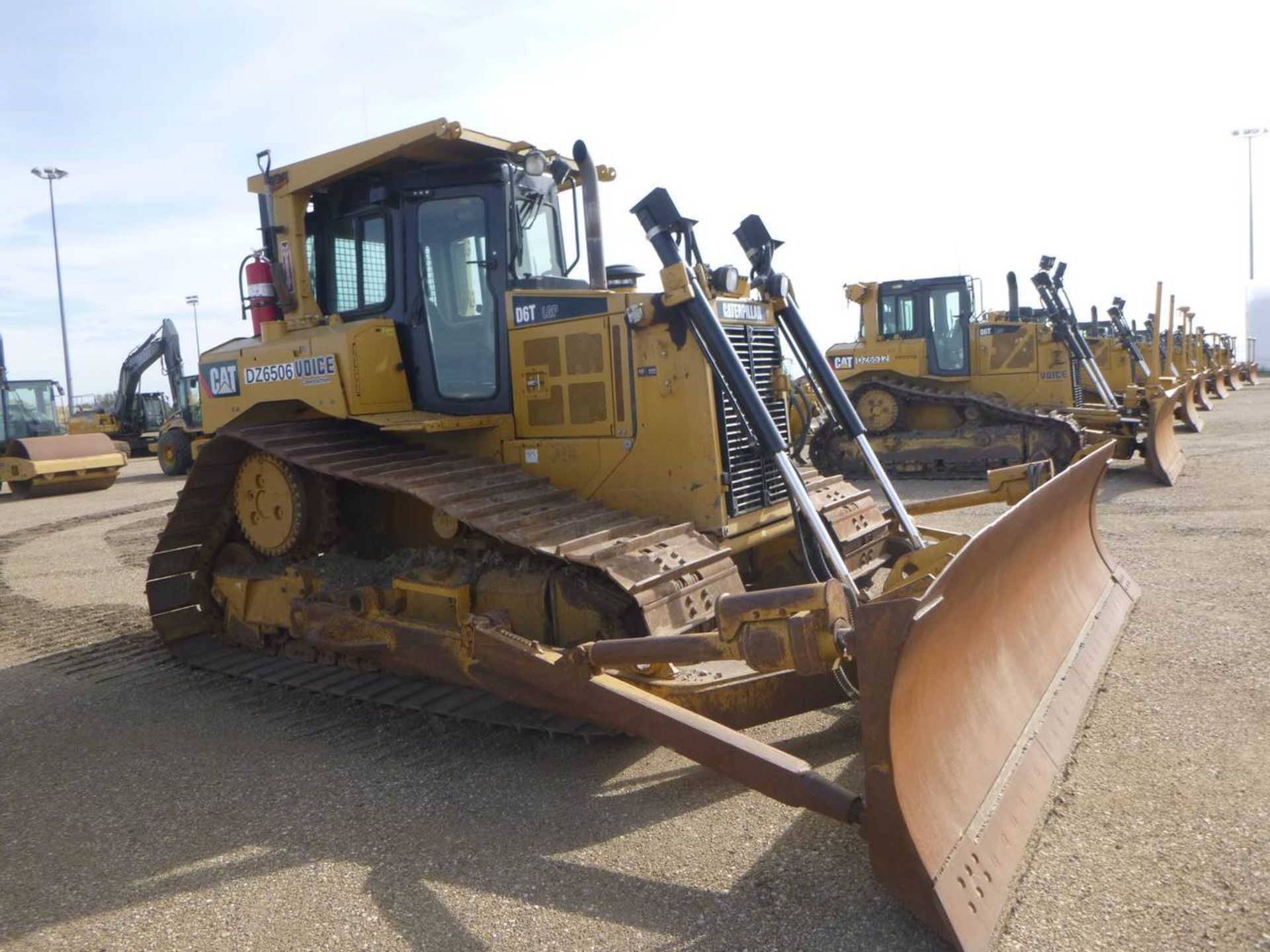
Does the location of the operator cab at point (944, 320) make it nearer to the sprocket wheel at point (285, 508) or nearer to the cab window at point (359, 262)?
the cab window at point (359, 262)

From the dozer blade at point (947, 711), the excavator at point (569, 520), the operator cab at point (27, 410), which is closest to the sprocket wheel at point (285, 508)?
the excavator at point (569, 520)

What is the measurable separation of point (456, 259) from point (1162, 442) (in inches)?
425

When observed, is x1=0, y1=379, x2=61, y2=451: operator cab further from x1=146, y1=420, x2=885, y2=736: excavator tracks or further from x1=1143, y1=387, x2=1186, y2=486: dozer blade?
x1=1143, y1=387, x2=1186, y2=486: dozer blade

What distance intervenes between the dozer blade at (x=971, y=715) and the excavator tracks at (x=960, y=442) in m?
9.29

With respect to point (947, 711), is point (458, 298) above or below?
above

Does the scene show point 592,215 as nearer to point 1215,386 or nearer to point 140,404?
point 140,404

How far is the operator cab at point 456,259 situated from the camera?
5484mm

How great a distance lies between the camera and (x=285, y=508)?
557 centimetres

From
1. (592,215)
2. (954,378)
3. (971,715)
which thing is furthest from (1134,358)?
(971,715)

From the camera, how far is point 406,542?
596 cm

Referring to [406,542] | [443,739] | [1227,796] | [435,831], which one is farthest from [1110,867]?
[406,542]

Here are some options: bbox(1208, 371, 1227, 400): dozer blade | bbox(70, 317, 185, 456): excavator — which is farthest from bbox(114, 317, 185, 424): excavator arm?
bbox(1208, 371, 1227, 400): dozer blade

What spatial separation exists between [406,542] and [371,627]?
1.02 metres

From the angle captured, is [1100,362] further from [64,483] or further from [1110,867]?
[64,483]
